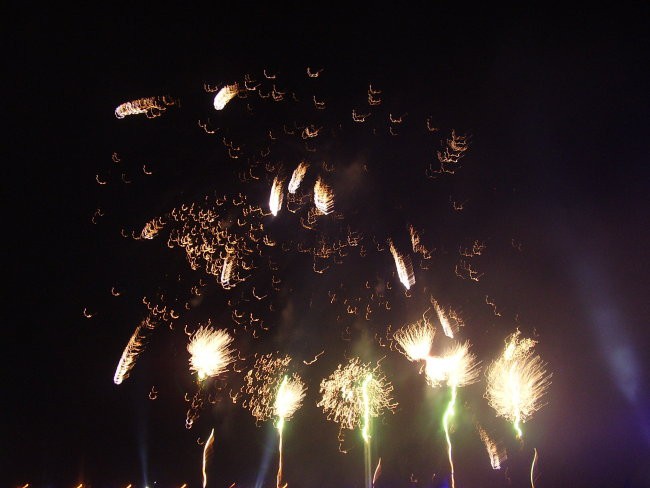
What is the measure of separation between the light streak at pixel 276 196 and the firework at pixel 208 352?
2.92 meters

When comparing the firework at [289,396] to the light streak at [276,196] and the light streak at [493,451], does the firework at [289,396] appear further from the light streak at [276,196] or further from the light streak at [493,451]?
the light streak at [493,451]

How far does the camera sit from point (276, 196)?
33.3ft

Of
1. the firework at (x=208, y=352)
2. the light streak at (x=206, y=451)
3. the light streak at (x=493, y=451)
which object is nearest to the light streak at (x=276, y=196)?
the firework at (x=208, y=352)

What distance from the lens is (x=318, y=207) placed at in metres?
10.5

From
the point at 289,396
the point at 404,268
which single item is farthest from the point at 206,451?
the point at 404,268

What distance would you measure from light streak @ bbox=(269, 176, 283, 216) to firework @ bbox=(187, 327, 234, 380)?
292 cm

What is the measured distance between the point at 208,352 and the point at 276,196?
348 cm

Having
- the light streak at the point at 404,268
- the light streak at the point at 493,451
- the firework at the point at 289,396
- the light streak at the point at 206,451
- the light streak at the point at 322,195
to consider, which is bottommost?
the light streak at the point at 493,451

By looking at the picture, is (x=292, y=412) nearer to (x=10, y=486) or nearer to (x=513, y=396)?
(x=513, y=396)

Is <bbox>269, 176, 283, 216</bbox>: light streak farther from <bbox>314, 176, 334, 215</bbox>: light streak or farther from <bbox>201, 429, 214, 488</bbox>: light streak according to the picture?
<bbox>201, 429, 214, 488</bbox>: light streak

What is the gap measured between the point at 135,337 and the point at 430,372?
6.58 metres

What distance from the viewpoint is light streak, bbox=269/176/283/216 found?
10125 mm

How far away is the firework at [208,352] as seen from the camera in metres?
10.4

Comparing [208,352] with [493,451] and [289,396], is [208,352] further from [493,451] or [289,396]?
[493,451]
